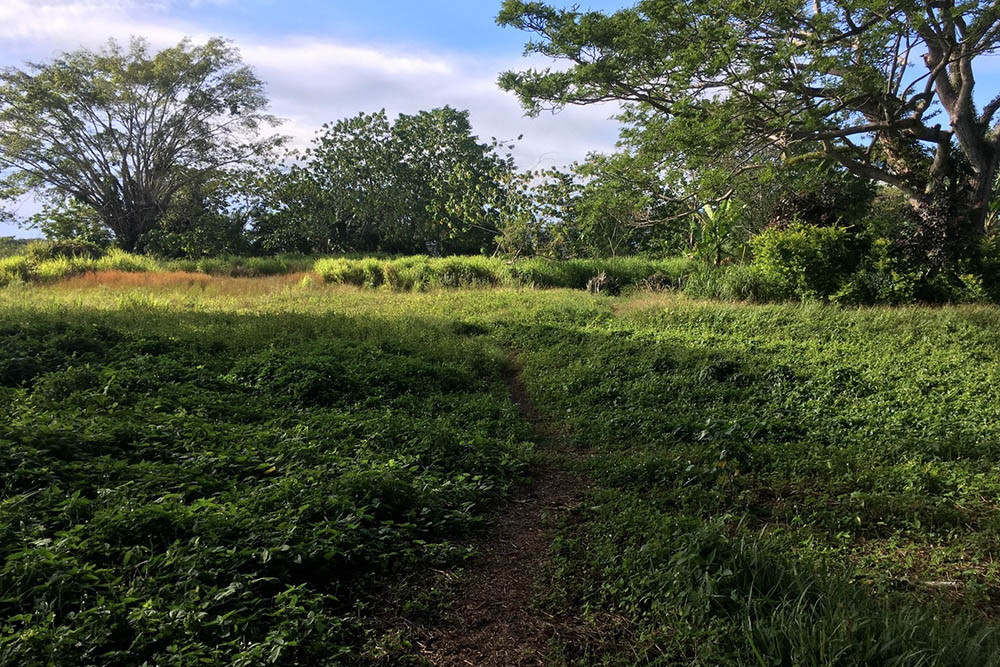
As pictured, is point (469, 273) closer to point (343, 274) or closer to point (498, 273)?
point (498, 273)

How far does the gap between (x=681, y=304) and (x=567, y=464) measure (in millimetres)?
7056

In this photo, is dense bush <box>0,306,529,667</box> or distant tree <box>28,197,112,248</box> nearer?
dense bush <box>0,306,529,667</box>

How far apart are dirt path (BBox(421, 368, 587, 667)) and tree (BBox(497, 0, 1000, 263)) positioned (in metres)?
7.82

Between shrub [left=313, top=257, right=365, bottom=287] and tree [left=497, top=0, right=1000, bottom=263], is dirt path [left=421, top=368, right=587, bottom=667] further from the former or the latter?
shrub [left=313, top=257, right=365, bottom=287]

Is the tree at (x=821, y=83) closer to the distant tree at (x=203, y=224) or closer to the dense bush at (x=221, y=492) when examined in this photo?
the dense bush at (x=221, y=492)

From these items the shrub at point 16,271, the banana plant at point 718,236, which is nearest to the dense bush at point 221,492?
the banana plant at point 718,236

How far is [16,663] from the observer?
1.96m

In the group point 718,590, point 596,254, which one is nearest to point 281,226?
point 596,254

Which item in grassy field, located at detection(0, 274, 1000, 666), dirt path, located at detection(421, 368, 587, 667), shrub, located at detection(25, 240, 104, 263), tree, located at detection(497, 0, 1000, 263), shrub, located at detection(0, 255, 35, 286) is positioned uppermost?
tree, located at detection(497, 0, 1000, 263)

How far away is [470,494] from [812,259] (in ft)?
31.1

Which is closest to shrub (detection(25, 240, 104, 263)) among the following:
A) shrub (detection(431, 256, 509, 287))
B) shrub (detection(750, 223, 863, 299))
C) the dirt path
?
shrub (detection(431, 256, 509, 287))

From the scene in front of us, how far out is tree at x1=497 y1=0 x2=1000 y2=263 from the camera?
30.5 ft

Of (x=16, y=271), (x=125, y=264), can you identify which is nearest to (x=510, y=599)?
(x=16, y=271)

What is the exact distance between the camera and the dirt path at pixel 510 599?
2488 millimetres
